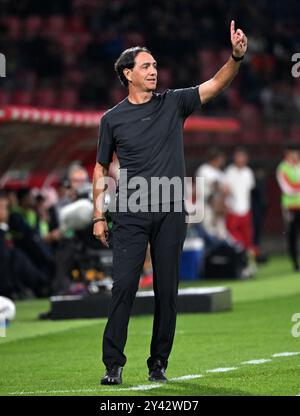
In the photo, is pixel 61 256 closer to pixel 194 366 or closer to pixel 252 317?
pixel 252 317

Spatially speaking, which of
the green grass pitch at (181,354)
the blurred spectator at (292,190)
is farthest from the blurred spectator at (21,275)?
the blurred spectator at (292,190)

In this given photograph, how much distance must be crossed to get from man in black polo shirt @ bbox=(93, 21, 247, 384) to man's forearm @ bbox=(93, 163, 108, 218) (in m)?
0.02

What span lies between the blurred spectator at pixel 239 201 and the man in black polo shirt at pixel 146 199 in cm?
1533

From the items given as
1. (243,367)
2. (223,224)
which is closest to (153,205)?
(243,367)

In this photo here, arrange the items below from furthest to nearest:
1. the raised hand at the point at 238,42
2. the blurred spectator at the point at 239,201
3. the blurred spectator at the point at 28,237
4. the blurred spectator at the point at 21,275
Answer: the blurred spectator at the point at 239,201 < the blurred spectator at the point at 28,237 < the blurred spectator at the point at 21,275 < the raised hand at the point at 238,42

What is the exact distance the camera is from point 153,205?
9.40 meters

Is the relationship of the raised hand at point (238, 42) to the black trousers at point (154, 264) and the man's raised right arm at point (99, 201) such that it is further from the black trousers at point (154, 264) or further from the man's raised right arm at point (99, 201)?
the man's raised right arm at point (99, 201)

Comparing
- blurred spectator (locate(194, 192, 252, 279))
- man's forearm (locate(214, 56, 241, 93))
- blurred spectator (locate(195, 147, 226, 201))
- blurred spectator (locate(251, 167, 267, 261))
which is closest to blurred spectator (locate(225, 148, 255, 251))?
blurred spectator (locate(195, 147, 226, 201))

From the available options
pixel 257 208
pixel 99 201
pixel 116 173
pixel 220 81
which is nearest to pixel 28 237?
pixel 116 173

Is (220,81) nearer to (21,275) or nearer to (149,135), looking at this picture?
(149,135)

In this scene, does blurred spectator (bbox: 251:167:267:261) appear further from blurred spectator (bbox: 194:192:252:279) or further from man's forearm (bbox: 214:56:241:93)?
man's forearm (bbox: 214:56:241:93)

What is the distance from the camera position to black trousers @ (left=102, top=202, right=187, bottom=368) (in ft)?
30.6

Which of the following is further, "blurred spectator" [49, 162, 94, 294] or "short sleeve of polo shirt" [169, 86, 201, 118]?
"blurred spectator" [49, 162, 94, 294]

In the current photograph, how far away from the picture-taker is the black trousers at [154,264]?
9.34 m
